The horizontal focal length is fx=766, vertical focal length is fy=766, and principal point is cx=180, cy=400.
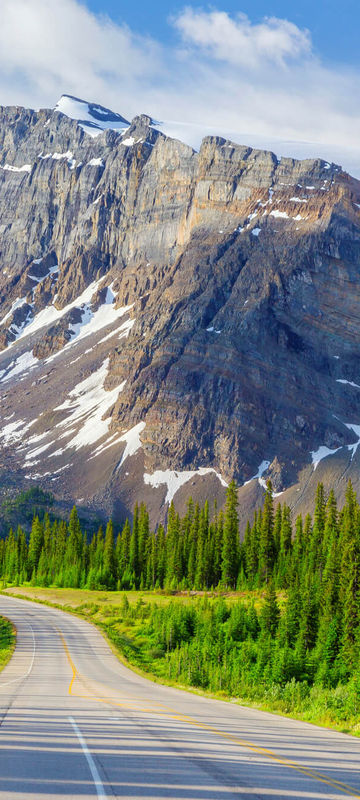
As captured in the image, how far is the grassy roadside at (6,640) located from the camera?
45.2 metres

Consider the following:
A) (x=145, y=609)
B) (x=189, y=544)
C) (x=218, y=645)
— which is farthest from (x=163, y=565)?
(x=218, y=645)

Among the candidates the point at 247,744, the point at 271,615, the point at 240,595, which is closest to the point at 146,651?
the point at 271,615

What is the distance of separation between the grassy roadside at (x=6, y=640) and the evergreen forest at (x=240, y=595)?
7.97m

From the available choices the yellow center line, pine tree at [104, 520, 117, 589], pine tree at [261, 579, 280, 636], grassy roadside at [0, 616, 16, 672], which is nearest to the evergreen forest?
pine tree at [261, 579, 280, 636]

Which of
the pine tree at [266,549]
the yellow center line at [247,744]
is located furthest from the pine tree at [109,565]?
the yellow center line at [247,744]

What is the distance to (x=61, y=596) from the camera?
104 metres

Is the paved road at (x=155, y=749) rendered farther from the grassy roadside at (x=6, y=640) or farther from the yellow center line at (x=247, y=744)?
the grassy roadside at (x=6, y=640)

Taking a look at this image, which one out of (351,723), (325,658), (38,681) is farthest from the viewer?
(325,658)

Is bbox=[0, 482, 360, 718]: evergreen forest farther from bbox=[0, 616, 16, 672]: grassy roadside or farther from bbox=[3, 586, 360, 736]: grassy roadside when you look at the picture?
bbox=[0, 616, 16, 672]: grassy roadside

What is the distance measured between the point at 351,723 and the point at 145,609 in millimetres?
57793

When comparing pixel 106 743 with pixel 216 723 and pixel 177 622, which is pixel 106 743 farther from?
pixel 177 622

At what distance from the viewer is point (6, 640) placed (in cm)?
5541

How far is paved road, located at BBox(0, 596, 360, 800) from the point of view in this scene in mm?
13570

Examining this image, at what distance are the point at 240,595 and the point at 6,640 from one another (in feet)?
175
